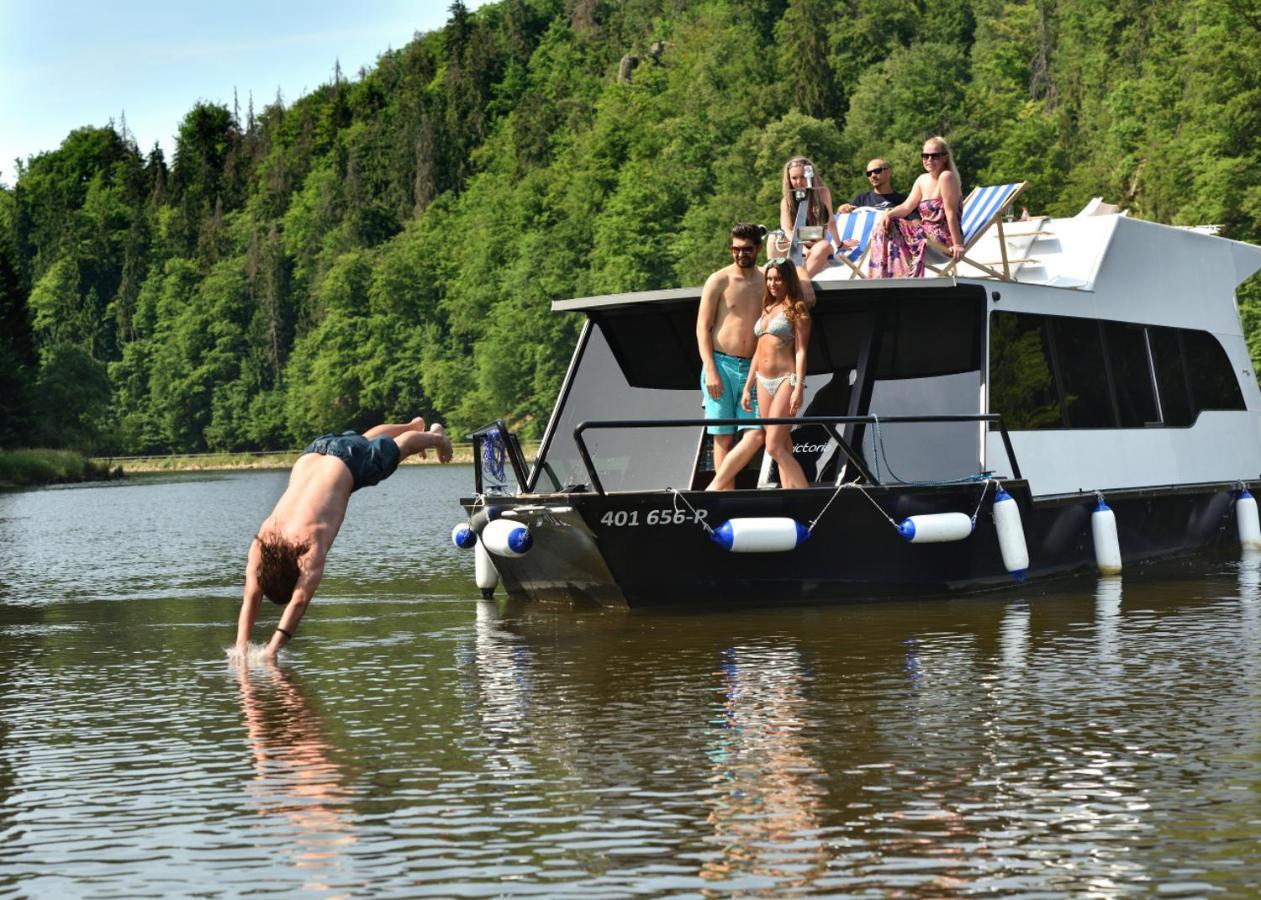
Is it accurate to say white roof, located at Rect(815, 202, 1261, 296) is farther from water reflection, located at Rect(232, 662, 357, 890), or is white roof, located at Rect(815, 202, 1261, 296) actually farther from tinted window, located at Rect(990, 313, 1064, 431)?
water reflection, located at Rect(232, 662, 357, 890)

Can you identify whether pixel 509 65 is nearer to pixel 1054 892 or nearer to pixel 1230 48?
pixel 1230 48

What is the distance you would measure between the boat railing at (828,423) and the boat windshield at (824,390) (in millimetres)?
202

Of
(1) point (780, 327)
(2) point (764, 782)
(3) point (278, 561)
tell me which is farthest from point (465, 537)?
(2) point (764, 782)

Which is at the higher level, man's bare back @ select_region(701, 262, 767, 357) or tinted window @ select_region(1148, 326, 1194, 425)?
man's bare back @ select_region(701, 262, 767, 357)

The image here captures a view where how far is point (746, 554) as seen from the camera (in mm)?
13422

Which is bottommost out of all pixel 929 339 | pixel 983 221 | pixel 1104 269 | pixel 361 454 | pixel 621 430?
pixel 361 454

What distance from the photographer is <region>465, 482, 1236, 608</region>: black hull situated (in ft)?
42.7

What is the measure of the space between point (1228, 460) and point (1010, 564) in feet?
18.9

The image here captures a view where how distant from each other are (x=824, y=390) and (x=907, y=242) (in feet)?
4.62

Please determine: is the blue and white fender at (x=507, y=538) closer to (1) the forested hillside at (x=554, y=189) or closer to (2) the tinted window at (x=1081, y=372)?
(2) the tinted window at (x=1081, y=372)

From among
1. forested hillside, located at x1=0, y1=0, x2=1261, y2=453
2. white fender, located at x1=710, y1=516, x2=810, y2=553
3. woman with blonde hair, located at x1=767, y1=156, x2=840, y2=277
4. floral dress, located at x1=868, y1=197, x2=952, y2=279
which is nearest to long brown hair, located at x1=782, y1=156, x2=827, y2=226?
woman with blonde hair, located at x1=767, y1=156, x2=840, y2=277

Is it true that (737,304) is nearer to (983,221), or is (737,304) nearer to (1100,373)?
(983,221)

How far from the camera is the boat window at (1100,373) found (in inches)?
590

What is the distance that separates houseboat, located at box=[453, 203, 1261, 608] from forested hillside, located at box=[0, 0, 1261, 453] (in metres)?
36.0
